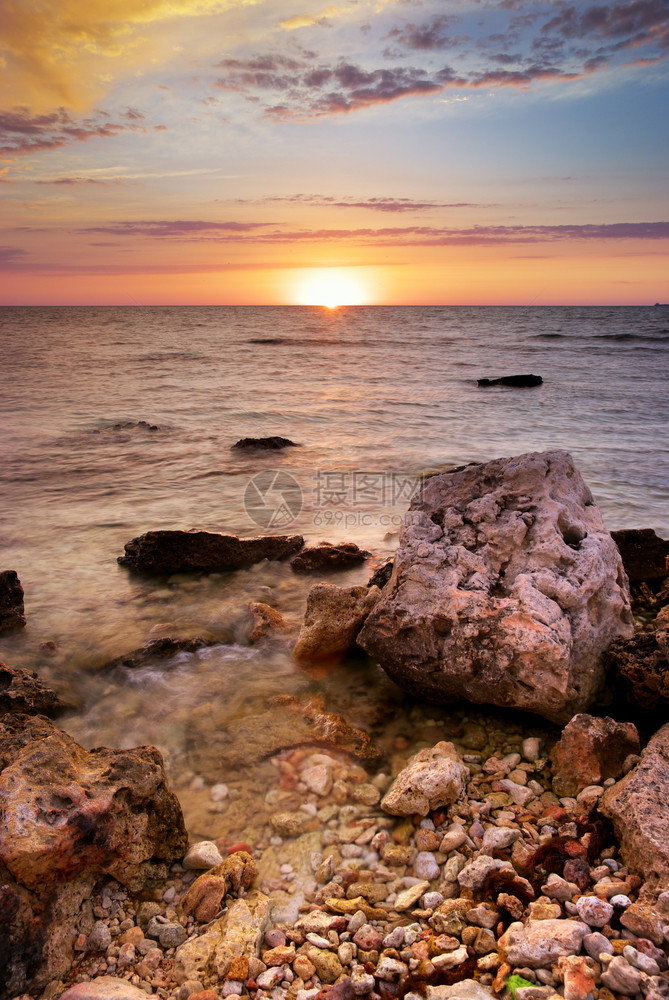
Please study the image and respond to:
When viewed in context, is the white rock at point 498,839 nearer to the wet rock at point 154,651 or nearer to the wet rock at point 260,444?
the wet rock at point 154,651

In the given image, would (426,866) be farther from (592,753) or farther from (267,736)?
(267,736)

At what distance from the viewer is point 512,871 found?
291 cm

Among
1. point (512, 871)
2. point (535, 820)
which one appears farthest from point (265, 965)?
point (535, 820)

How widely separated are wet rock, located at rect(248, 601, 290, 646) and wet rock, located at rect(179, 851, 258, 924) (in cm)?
270

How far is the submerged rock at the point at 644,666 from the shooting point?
154 inches

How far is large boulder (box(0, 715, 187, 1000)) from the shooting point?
256cm

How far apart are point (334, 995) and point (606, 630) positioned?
301 cm

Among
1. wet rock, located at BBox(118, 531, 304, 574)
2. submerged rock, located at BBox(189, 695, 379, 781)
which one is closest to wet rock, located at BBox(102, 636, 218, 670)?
submerged rock, located at BBox(189, 695, 379, 781)

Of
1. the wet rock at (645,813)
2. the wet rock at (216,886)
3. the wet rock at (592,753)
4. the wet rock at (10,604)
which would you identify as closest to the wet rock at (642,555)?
the wet rock at (592,753)

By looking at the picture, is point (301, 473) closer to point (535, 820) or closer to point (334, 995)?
point (535, 820)

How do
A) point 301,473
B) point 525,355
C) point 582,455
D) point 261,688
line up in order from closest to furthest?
point 261,688
point 301,473
point 582,455
point 525,355

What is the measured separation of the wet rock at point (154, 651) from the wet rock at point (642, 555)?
4.51m

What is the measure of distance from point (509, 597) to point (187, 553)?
14.3 feet

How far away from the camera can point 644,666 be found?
13.1ft
